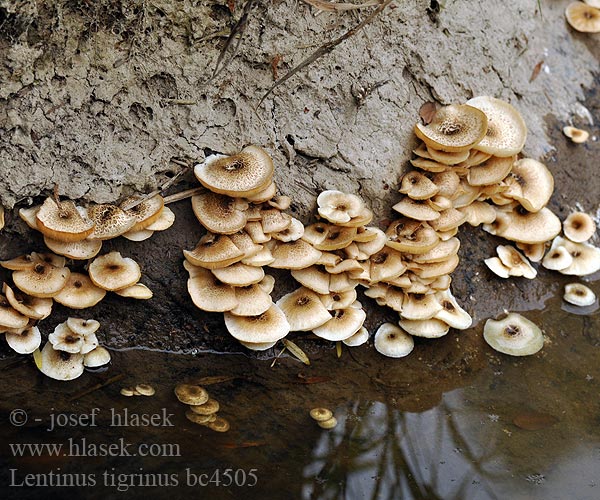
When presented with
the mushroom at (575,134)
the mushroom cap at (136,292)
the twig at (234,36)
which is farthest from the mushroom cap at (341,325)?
the mushroom at (575,134)

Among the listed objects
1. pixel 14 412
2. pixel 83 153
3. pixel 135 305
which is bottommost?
pixel 14 412

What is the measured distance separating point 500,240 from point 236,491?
3002 mm

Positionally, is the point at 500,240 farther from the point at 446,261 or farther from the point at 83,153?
the point at 83,153

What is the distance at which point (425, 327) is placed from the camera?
525 cm

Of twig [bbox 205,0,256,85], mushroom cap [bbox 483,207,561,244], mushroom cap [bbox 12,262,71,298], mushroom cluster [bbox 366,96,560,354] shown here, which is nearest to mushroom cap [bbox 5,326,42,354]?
mushroom cap [bbox 12,262,71,298]

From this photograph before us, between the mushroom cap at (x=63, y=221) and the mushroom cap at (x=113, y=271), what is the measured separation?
0.97ft

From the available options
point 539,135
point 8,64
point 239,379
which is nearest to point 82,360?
point 239,379

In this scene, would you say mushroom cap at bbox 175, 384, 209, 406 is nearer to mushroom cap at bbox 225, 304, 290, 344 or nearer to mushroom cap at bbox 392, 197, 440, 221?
mushroom cap at bbox 225, 304, 290, 344

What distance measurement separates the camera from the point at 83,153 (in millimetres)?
4590

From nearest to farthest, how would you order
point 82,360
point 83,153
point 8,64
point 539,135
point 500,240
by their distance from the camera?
point 8,64, point 83,153, point 82,360, point 500,240, point 539,135

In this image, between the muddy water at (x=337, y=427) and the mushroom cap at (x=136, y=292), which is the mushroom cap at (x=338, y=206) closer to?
the muddy water at (x=337, y=427)

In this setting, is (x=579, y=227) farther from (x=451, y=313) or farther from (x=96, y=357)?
→ (x=96, y=357)

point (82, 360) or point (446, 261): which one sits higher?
point (446, 261)

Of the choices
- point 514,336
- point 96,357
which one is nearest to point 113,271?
point 96,357
